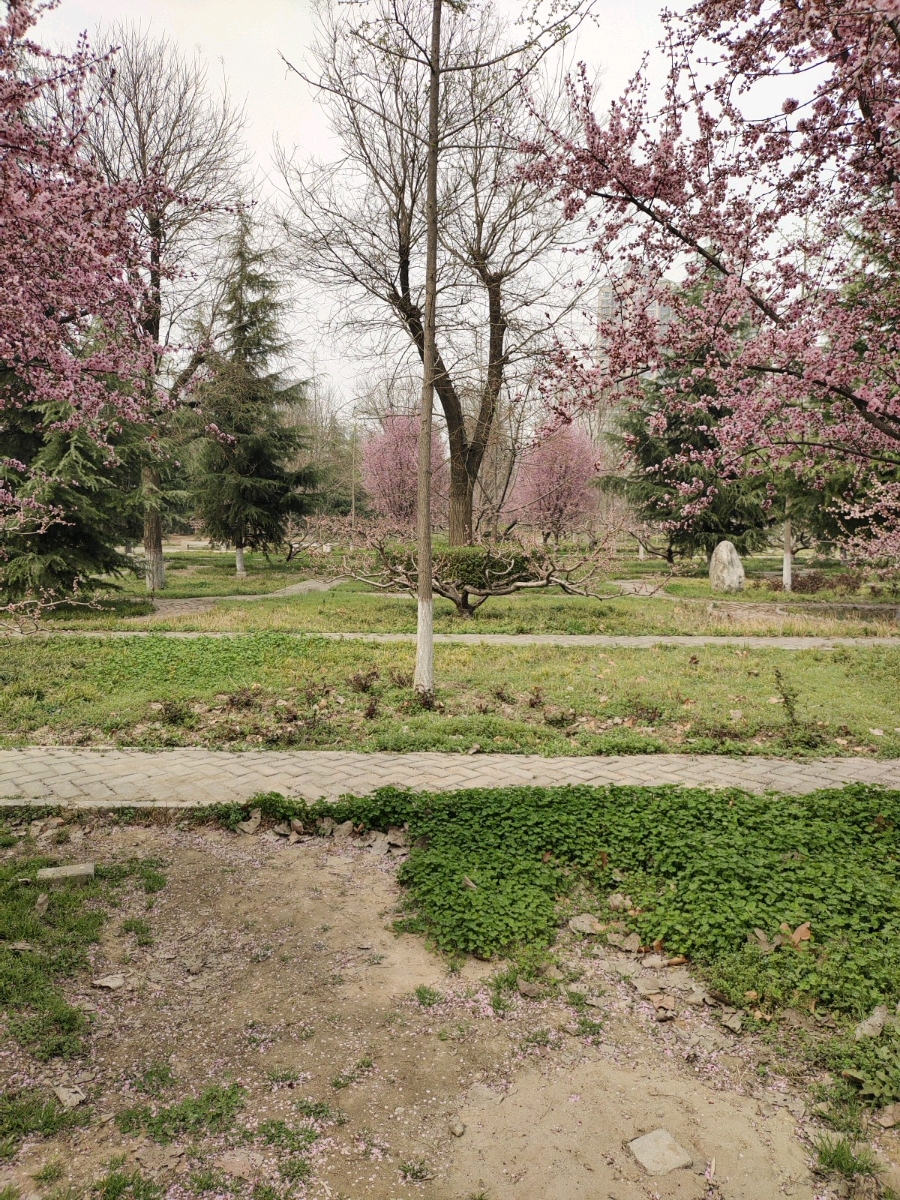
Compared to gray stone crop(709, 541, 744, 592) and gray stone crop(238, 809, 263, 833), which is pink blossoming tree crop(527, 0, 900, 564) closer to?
gray stone crop(238, 809, 263, 833)

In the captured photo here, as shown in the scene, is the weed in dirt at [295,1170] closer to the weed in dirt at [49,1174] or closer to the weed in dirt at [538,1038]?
the weed in dirt at [49,1174]

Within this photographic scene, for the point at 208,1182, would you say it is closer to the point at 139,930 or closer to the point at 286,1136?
the point at 286,1136

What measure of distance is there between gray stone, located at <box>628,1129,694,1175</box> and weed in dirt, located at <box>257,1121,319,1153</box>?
111 cm

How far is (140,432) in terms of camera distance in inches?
640

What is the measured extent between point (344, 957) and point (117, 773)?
333 cm

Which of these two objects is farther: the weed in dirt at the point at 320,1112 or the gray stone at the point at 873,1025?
the gray stone at the point at 873,1025

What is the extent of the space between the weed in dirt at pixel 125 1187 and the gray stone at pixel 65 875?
2204 mm

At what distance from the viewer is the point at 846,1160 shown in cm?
237

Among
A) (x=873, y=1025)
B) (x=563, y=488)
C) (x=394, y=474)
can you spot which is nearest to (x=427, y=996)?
(x=873, y=1025)

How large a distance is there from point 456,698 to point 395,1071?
5591 millimetres

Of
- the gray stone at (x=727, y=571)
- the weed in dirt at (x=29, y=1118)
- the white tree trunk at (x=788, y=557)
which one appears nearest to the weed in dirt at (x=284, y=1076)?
the weed in dirt at (x=29, y=1118)

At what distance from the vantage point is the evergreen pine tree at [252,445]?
25047 mm

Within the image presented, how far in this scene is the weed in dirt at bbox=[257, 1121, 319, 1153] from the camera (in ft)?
8.07

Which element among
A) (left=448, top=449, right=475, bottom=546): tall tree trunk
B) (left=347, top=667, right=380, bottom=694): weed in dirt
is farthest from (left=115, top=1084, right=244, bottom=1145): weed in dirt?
(left=448, top=449, right=475, bottom=546): tall tree trunk
